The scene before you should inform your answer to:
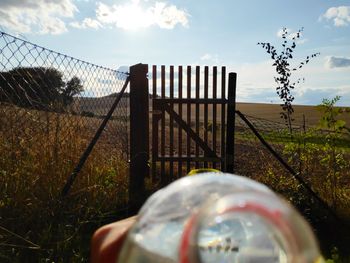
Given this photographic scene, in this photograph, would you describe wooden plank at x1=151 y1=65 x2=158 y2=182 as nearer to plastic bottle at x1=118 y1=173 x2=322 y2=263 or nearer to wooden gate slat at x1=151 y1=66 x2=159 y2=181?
wooden gate slat at x1=151 y1=66 x2=159 y2=181

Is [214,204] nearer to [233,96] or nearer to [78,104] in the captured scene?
[78,104]

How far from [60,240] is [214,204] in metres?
3.23

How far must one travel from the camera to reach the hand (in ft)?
2.86

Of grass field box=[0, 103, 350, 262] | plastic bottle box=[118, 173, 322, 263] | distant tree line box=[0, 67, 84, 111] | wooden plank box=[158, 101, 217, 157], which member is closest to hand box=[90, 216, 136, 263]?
plastic bottle box=[118, 173, 322, 263]

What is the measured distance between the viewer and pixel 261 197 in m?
0.64

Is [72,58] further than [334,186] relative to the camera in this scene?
No

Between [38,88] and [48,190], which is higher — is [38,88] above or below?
above

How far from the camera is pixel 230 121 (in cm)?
638

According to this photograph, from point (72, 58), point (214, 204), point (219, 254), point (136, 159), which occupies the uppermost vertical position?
point (72, 58)

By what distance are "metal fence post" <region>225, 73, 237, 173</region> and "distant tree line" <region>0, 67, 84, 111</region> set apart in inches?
86.6

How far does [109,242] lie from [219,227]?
0.89ft

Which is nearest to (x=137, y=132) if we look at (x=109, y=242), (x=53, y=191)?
(x=53, y=191)

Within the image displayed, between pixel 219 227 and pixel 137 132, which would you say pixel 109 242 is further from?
pixel 137 132

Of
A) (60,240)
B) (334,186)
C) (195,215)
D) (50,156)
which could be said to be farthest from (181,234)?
(334,186)
